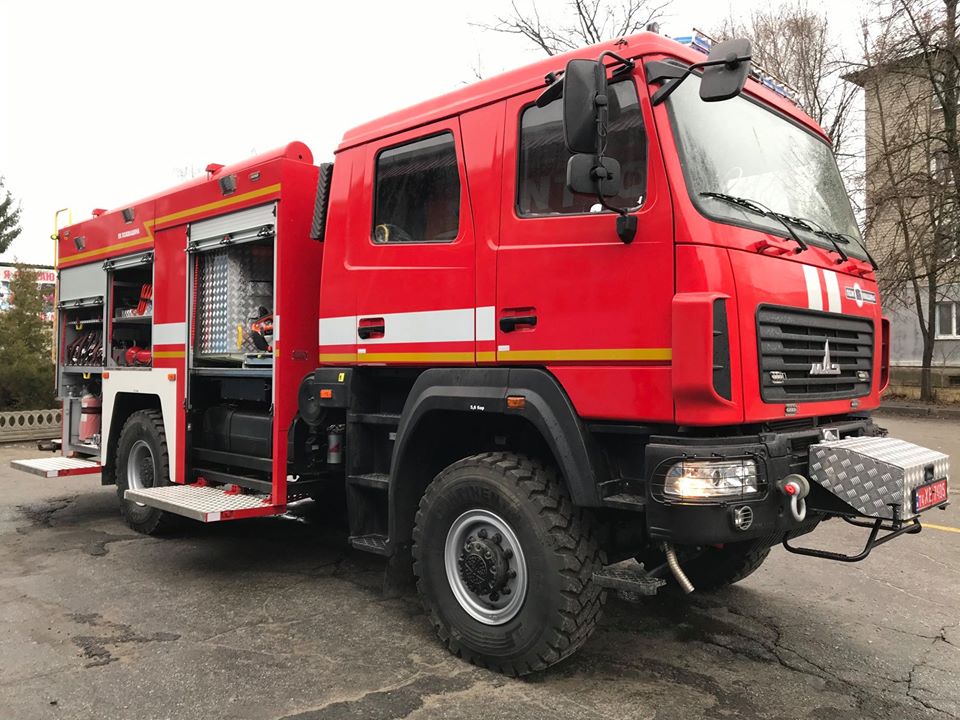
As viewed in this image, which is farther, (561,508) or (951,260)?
(951,260)

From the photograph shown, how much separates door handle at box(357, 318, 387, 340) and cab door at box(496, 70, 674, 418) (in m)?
0.90

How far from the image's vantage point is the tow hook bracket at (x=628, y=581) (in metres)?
3.23

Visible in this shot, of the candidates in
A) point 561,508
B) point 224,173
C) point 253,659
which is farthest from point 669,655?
point 224,173

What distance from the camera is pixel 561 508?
11.5ft

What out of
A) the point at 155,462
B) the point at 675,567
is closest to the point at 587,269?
the point at 675,567

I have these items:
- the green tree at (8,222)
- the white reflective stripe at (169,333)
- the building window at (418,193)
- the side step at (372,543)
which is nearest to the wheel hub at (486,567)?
the side step at (372,543)

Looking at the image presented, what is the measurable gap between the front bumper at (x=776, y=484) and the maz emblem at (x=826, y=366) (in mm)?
342

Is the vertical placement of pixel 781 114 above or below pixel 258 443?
above

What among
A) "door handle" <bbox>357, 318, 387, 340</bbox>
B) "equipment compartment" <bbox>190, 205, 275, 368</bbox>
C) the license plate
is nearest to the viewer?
the license plate

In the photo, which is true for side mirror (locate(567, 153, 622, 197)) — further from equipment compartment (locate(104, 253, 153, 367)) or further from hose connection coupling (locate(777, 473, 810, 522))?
equipment compartment (locate(104, 253, 153, 367))

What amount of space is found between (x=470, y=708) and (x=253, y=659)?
1.22m

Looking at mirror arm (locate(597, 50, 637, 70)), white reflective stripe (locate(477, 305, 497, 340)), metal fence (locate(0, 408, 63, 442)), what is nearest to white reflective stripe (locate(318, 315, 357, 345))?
white reflective stripe (locate(477, 305, 497, 340))

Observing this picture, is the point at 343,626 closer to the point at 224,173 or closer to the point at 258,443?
the point at 258,443

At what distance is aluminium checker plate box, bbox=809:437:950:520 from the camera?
3.21m
